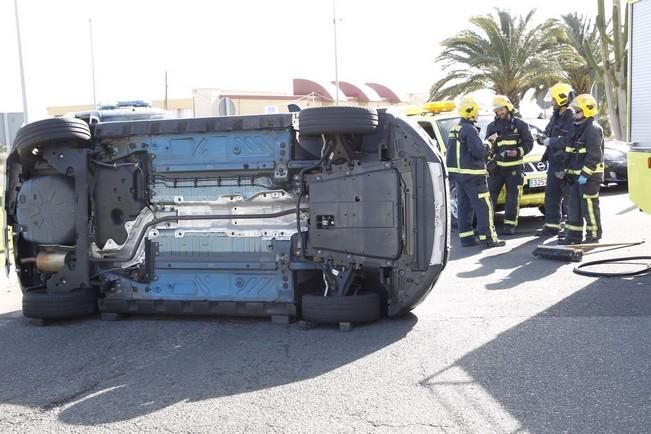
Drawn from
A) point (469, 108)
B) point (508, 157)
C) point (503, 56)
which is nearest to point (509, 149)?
point (508, 157)

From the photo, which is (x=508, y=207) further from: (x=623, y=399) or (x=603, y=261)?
(x=623, y=399)

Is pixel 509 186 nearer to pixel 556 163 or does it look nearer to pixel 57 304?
pixel 556 163

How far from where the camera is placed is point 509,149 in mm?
9875

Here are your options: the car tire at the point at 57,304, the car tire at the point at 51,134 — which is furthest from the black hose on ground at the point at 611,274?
the car tire at the point at 51,134

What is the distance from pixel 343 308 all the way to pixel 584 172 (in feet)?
14.7

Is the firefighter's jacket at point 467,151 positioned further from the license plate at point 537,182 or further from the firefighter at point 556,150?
the license plate at point 537,182

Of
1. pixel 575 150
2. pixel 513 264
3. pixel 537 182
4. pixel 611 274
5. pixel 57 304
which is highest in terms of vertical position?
pixel 575 150

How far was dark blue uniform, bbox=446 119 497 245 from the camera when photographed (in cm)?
923

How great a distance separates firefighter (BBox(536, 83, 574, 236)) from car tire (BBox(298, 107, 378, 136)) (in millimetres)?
4735

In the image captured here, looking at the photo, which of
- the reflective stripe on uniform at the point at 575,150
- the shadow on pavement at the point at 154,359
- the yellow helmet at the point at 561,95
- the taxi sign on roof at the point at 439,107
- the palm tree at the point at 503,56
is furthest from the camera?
the palm tree at the point at 503,56

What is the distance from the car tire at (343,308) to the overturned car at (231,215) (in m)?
0.01

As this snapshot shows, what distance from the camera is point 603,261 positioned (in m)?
7.42

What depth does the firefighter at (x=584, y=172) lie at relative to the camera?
8.48 m

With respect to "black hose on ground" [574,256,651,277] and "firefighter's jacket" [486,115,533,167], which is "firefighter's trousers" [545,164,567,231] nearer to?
"firefighter's jacket" [486,115,533,167]
